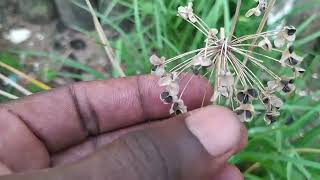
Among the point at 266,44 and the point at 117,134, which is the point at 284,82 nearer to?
the point at 266,44

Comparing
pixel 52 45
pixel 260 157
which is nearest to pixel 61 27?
pixel 52 45

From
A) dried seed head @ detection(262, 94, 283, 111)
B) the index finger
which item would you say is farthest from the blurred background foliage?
dried seed head @ detection(262, 94, 283, 111)

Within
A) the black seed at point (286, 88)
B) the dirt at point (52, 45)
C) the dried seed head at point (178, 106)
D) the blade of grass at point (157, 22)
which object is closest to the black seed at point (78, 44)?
the dirt at point (52, 45)

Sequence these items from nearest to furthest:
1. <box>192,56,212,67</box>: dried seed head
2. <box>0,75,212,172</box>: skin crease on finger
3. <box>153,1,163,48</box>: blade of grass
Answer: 1. <box>192,56,212,67</box>: dried seed head
2. <box>0,75,212,172</box>: skin crease on finger
3. <box>153,1,163,48</box>: blade of grass

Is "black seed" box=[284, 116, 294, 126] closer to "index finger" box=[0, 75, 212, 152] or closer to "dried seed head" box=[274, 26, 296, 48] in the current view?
"index finger" box=[0, 75, 212, 152]

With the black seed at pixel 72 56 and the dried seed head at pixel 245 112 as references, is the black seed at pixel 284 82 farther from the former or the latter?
the black seed at pixel 72 56
